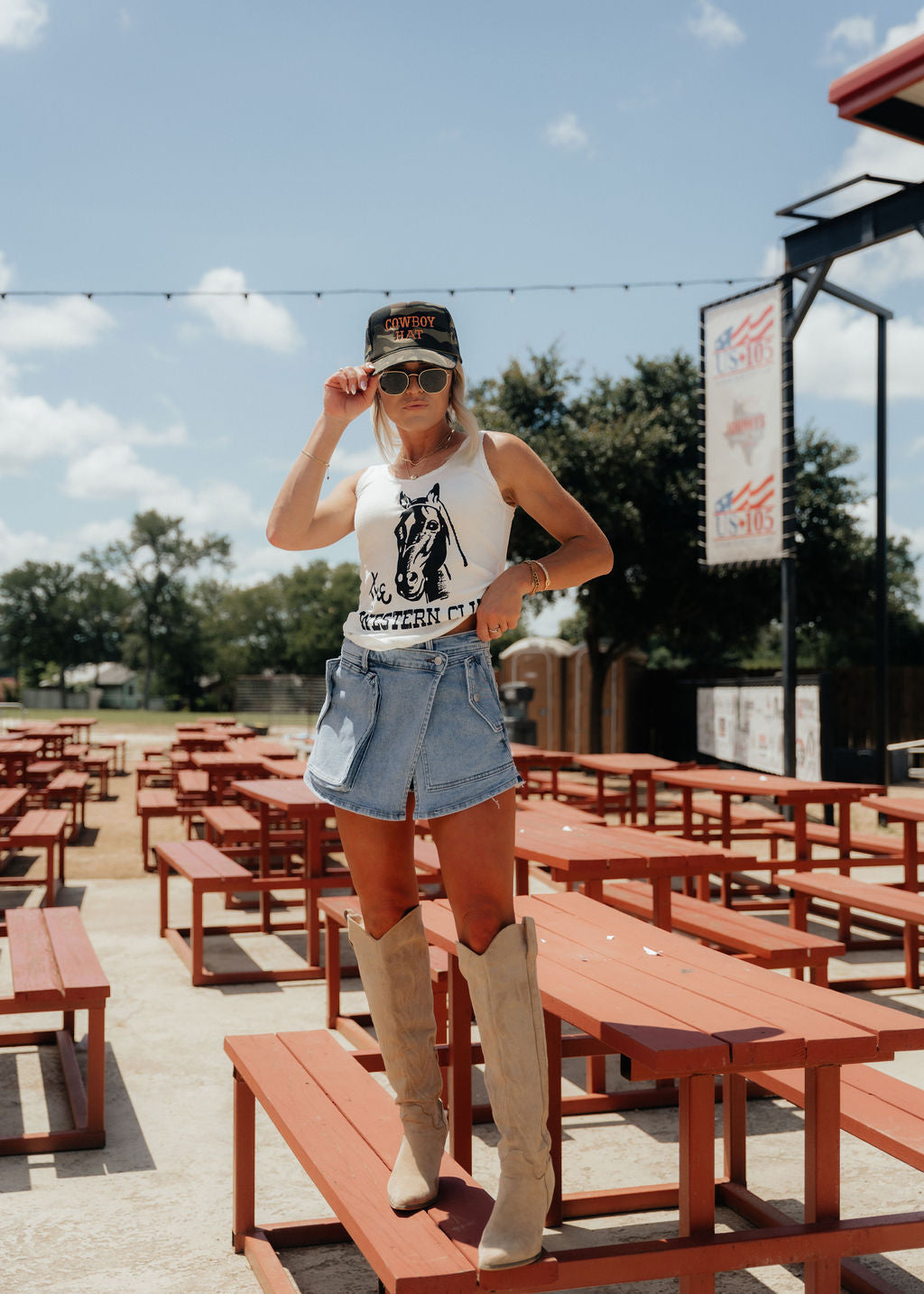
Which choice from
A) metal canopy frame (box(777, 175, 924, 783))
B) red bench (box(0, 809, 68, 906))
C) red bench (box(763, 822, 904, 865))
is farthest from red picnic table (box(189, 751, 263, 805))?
metal canopy frame (box(777, 175, 924, 783))

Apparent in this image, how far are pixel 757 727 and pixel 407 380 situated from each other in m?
10.1

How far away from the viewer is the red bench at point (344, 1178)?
1873mm

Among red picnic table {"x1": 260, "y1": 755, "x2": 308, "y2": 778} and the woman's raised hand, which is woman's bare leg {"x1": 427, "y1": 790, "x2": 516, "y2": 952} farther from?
red picnic table {"x1": 260, "y1": 755, "x2": 308, "y2": 778}

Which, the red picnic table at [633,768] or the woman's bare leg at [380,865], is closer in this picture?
the woman's bare leg at [380,865]

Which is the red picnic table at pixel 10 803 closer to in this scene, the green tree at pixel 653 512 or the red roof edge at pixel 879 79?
the red roof edge at pixel 879 79

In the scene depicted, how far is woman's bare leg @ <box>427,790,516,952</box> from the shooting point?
77.3 inches

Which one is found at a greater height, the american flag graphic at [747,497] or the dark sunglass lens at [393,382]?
the american flag graphic at [747,497]

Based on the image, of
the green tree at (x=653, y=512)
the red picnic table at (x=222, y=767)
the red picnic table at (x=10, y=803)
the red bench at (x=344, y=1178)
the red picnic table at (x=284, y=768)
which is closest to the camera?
the red bench at (x=344, y=1178)

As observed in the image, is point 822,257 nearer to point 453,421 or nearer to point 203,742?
point 203,742

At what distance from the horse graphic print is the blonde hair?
130mm

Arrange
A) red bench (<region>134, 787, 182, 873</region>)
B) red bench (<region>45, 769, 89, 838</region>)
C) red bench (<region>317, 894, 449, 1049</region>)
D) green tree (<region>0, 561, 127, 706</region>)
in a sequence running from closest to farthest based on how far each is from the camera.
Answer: red bench (<region>317, 894, 449, 1049</region>)
red bench (<region>134, 787, 182, 873</region>)
red bench (<region>45, 769, 89, 838</region>)
green tree (<region>0, 561, 127, 706</region>)

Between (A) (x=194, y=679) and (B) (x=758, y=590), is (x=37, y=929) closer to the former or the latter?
(B) (x=758, y=590)

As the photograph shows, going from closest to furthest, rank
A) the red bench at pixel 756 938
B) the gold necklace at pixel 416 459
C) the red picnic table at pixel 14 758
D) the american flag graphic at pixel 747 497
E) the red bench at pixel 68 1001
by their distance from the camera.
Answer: the gold necklace at pixel 416 459
the red bench at pixel 68 1001
the red bench at pixel 756 938
the red picnic table at pixel 14 758
the american flag graphic at pixel 747 497

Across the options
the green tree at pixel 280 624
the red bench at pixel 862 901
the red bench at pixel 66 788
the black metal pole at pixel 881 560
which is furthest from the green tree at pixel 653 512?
the green tree at pixel 280 624
